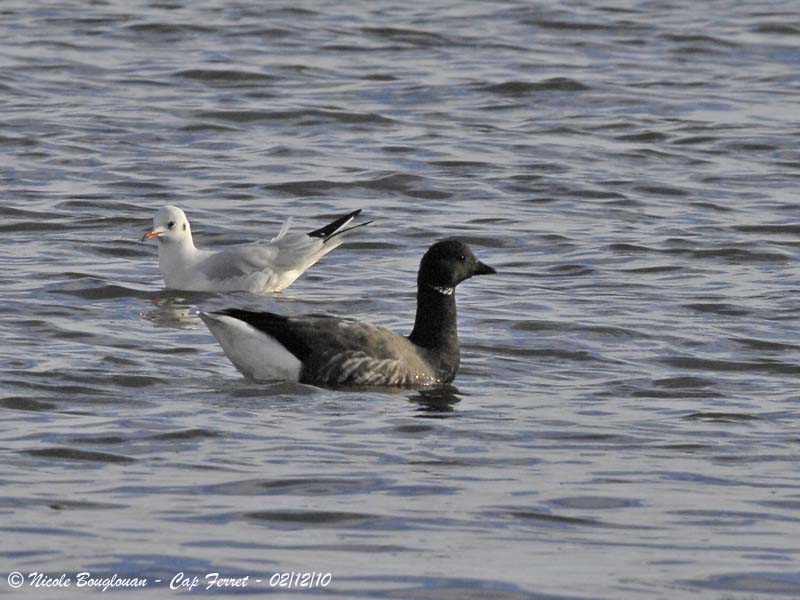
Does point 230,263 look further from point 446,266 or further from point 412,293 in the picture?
point 446,266

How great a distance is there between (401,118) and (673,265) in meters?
6.78

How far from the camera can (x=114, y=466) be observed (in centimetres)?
878

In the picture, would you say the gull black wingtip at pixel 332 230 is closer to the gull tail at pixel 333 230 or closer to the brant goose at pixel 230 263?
the gull tail at pixel 333 230

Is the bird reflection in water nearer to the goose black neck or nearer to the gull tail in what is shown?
the goose black neck

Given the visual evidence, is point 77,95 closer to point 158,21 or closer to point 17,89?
point 17,89

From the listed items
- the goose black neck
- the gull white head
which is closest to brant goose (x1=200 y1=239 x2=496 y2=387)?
the goose black neck

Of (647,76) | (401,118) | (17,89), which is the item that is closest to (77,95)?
(17,89)

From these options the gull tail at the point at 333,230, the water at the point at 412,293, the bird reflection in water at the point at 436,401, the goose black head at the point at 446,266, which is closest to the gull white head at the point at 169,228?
the water at the point at 412,293

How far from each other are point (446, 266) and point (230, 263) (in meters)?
3.14

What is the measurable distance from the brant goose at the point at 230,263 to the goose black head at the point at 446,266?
281 cm

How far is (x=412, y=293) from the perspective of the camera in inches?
560

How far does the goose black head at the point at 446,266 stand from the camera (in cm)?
1205

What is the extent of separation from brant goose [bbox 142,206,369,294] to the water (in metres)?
0.16

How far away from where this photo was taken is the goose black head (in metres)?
12.0
